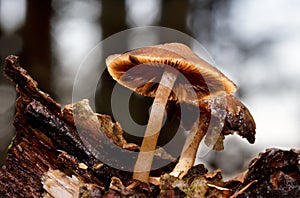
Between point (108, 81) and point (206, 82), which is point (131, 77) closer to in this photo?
point (206, 82)

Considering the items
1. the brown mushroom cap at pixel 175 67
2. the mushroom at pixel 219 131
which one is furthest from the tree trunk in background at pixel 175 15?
the mushroom at pixel 219 131

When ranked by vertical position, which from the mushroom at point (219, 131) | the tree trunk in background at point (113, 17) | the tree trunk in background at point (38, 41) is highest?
the tree trunk in background at point (113, 17)

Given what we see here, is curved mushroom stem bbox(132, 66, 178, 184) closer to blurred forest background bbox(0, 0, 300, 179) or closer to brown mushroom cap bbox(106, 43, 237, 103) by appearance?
brown mushroom cap bbox(106, 43, 237, 103)

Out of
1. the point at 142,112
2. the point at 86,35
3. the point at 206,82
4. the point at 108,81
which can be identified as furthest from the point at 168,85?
the point at 86,35

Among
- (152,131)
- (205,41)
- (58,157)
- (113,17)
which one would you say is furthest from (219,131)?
(205,41)

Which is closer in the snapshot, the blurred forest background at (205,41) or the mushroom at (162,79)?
the mushroom at (162,79)

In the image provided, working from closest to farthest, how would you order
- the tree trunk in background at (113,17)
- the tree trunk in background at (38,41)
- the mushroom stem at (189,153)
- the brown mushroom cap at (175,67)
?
the brown mushroom cap at (175,67)
the mushroom stem at (189,153)
the tree trunk in background at (38,41)
the tree trunk in background at (113,17)

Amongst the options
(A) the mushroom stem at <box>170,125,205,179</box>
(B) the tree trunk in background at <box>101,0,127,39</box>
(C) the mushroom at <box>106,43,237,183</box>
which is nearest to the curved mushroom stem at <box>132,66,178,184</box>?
(C) the mushroom at <box>106,43,237,183</box>

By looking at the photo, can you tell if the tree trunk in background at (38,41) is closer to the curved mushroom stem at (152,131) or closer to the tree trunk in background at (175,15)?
the tree trunk in background at (175,15)
